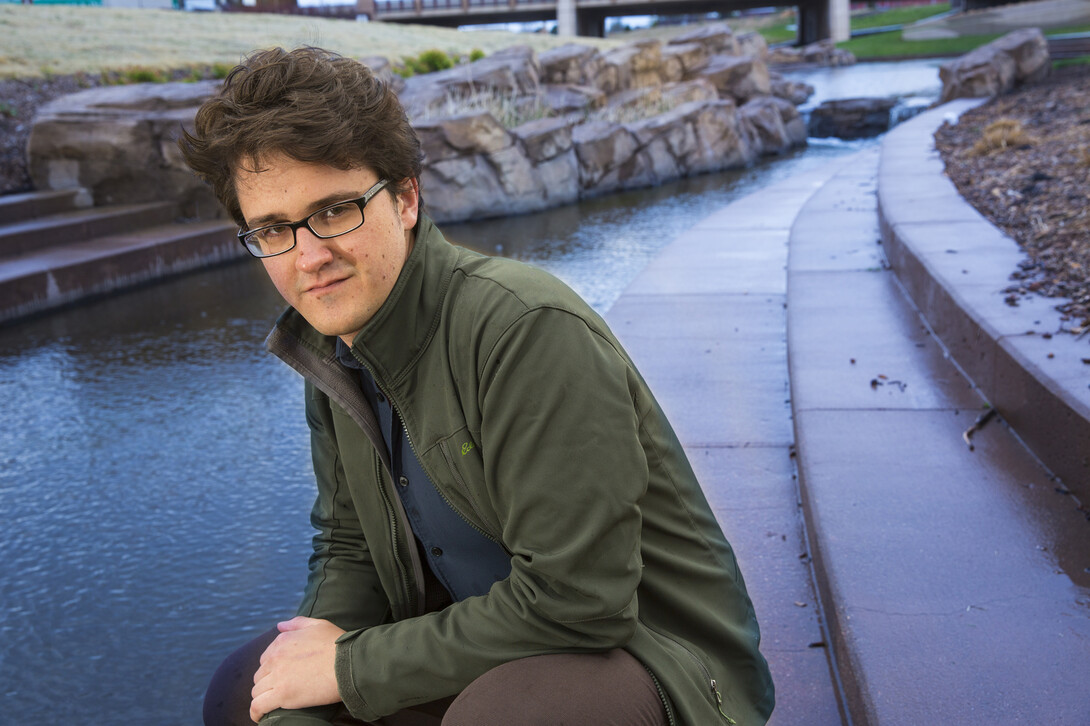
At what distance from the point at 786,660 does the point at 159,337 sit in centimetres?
546

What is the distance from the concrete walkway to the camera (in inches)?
79.7

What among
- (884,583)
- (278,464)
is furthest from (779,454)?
(278,464)

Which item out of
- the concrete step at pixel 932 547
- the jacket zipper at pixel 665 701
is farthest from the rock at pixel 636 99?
the jacket zipper at pixel 665 701

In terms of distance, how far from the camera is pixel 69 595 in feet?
11.1

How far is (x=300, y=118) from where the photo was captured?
152 centimetres

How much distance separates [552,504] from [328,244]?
0.61 meters

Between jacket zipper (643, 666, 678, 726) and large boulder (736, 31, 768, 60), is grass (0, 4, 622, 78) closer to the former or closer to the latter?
large boulder (736, 31, 768, 60)

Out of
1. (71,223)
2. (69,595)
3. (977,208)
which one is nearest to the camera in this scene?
(69,595)

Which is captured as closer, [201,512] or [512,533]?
[512,533]

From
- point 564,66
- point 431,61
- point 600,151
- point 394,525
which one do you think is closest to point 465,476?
point 394,525

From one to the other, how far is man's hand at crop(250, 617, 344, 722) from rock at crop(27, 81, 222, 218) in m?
9.07

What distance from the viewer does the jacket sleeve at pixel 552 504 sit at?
137 centimetres

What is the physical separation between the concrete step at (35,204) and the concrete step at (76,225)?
60 mm

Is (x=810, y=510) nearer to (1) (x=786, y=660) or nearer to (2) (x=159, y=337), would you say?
(1) (x=786, y=660)
